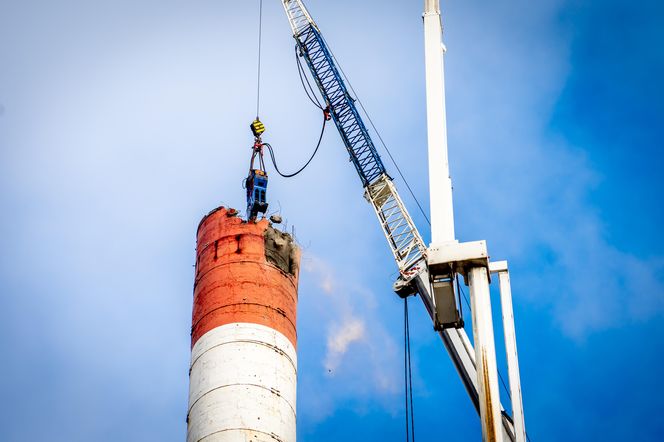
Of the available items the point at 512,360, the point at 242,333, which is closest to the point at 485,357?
the point at 512,360

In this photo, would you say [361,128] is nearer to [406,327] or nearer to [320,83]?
[320,83]

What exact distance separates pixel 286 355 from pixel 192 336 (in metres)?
5.41

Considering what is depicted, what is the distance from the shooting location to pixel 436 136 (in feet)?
128

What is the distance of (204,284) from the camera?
55938 mm

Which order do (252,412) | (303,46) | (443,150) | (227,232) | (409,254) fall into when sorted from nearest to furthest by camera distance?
1. (443,150)
2. (252,412)
3. (227,232)
4. (409,254)
5. (303,46)

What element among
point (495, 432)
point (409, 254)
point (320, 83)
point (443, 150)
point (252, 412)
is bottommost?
Result: point (495, 432)

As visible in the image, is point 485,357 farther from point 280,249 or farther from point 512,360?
point 280,249

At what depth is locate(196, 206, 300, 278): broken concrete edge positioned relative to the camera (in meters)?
56.8

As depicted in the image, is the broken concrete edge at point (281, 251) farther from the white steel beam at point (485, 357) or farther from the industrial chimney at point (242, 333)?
the white steel beam at point (485, 357)

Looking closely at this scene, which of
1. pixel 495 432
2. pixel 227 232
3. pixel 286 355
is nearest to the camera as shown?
pixel 495 432

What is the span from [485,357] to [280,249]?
2629 cm

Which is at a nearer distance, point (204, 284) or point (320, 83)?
point (204, 284)

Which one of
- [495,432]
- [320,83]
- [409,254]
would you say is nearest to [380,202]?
[409,254]

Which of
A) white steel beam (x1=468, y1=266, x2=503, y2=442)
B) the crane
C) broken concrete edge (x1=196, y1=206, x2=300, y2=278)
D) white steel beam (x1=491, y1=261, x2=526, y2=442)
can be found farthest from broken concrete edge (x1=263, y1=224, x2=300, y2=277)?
white steel beam (x1=468, y1=266, x2=503, y2=442)
